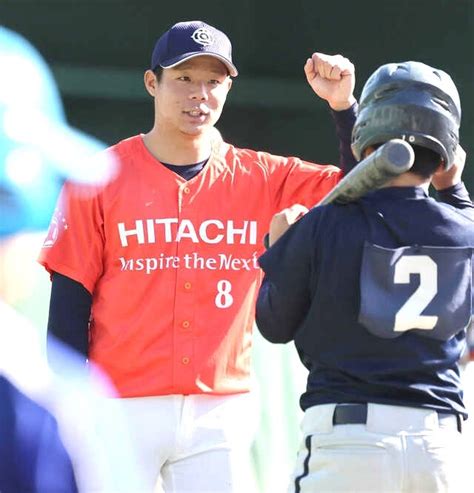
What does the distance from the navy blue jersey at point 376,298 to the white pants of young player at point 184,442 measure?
773 millimetres

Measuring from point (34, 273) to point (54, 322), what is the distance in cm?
98

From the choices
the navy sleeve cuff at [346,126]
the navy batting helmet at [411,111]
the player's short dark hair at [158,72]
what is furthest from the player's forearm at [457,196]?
the player's short dark hair at [158,72]

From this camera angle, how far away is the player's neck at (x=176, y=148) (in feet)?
11.5

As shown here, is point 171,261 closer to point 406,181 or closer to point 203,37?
point 203,37

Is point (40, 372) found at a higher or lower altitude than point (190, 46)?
lower

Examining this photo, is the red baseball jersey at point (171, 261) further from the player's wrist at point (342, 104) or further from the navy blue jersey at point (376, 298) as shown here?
the navy blue jersey at point (376, 298)

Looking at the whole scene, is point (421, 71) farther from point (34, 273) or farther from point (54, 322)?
point (34, 273)

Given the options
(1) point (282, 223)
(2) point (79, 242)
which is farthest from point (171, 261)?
(1) point (282, 223)

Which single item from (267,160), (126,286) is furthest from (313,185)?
(126,286)

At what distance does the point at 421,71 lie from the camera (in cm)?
272

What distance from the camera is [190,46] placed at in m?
3.43

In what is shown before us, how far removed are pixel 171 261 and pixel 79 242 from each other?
26 cm

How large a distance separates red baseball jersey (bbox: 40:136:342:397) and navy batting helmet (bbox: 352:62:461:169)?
731 millimetres

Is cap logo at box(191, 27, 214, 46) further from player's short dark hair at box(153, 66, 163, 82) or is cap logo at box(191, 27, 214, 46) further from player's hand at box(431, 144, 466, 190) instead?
player's hand at box(431, 144, 466, 190)
